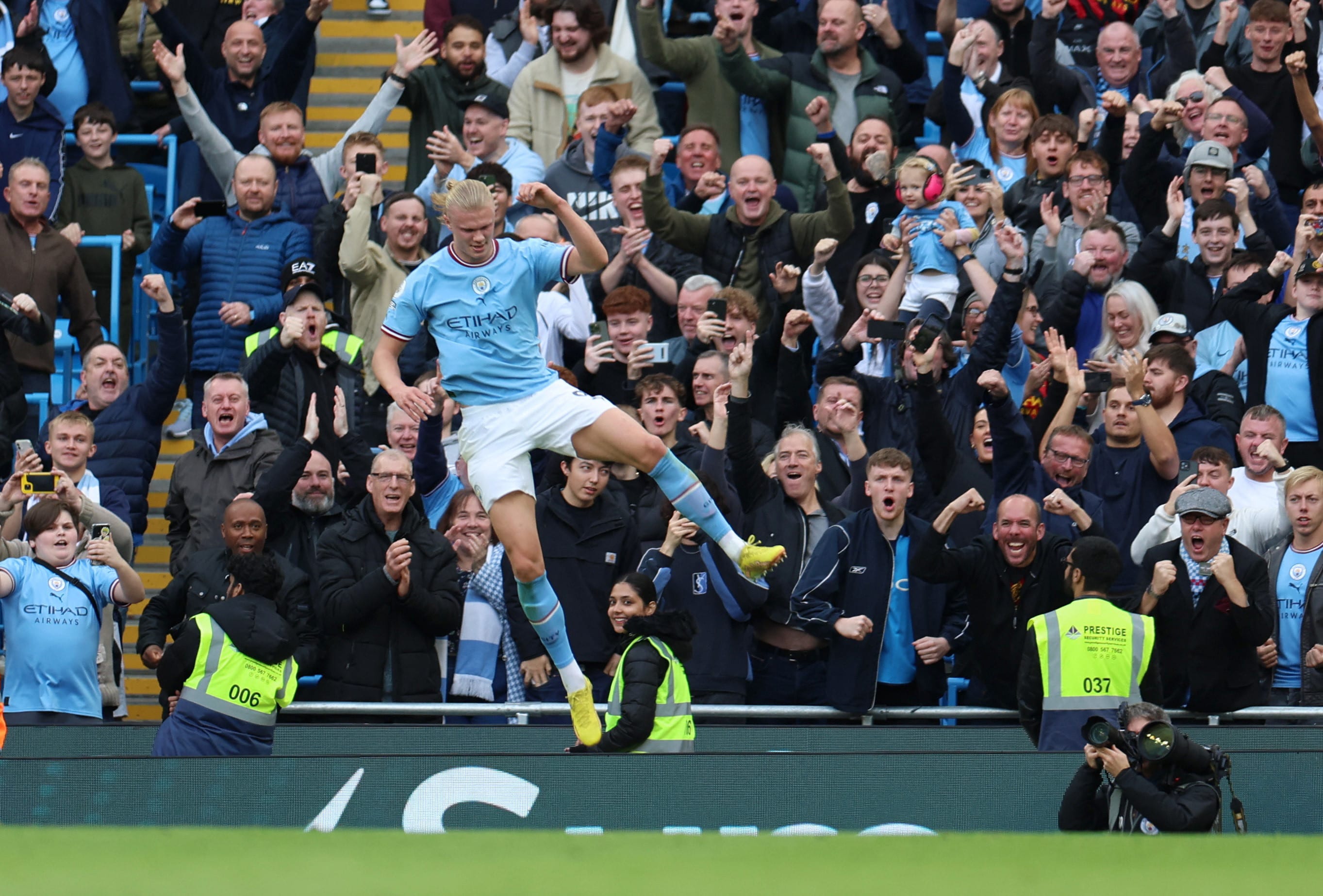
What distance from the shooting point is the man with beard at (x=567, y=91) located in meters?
13.4


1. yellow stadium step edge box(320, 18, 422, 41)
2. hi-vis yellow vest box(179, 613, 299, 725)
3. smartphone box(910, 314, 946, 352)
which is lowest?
hi-vis yellow vest box(179, 613, 299, 725)

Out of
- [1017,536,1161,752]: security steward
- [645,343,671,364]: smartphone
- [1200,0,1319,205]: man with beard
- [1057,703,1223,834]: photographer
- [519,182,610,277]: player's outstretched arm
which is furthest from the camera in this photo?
[1200,0,1319,205]: man with beard

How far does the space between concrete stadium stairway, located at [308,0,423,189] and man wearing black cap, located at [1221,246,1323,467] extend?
24.4 ft

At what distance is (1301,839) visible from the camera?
5.42 metres

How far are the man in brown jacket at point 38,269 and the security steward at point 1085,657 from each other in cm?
706

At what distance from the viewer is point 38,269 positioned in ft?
39.9

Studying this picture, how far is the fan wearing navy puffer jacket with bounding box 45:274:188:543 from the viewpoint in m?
11.2

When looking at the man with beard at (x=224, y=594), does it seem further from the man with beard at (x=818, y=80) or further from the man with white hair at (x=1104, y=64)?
the man with white hair at (x=1104, y=64)

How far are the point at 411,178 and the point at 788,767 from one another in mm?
7087

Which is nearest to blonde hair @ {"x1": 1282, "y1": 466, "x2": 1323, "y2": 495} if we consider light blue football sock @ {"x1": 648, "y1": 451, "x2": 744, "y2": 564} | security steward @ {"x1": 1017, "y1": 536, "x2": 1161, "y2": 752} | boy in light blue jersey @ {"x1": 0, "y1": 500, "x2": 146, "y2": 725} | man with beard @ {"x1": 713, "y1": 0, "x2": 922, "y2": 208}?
security steward @ {"x1": 1017, "y1": 536, "x2": 1161, "y2": 752}

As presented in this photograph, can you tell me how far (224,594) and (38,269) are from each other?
3833mm

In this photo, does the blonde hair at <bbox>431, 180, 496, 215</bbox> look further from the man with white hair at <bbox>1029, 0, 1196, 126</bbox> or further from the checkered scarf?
the man with white hair at <bbox>1029, 0, 1196, 126</bbox>

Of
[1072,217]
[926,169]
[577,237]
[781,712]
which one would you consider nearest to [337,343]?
[577,237]

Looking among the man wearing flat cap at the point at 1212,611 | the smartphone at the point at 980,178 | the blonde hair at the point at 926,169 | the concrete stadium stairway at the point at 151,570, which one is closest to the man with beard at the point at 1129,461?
the man wearing flat cap at the point at 1212,611
